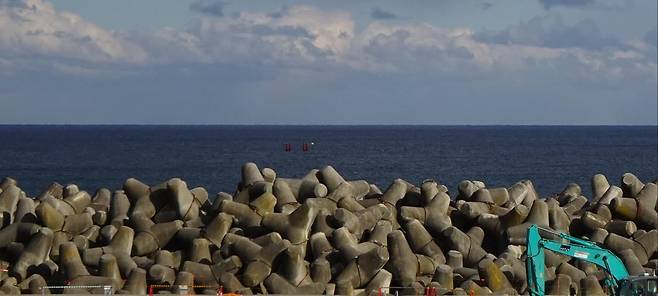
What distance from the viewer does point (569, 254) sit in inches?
876

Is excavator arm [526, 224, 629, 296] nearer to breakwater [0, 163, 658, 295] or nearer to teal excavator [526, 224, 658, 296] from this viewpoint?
teal excavator [526, 224, 658, 296]

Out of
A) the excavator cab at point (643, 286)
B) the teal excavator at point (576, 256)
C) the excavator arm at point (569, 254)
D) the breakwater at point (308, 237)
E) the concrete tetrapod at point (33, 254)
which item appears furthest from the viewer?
the concrete tetrapod at point (33, 254)

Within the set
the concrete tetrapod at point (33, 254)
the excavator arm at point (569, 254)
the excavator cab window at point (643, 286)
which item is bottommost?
the concrete tetrapod at point (33, 254)

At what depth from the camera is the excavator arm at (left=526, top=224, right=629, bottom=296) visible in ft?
72.7

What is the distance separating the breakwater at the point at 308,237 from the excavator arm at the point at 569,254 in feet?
13.0

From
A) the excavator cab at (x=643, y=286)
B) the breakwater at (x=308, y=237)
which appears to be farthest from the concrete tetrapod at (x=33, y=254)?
the excavator cab at (x=643, y=286)

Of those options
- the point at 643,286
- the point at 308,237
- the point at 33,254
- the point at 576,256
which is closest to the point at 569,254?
the point at 576,256

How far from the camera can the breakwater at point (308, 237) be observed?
27.2 m

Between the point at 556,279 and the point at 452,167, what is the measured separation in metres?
79.1

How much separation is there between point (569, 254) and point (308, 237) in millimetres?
8316

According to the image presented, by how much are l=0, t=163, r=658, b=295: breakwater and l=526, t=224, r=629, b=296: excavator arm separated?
13.0 feet

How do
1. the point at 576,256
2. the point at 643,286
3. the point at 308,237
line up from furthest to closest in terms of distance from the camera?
the point at 308,237 → the point at 576,256 → the point at 643,286

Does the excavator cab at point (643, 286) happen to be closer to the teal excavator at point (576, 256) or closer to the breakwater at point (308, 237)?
the teal excavator at point (576, 256)

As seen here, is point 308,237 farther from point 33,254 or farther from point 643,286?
point 643,286
